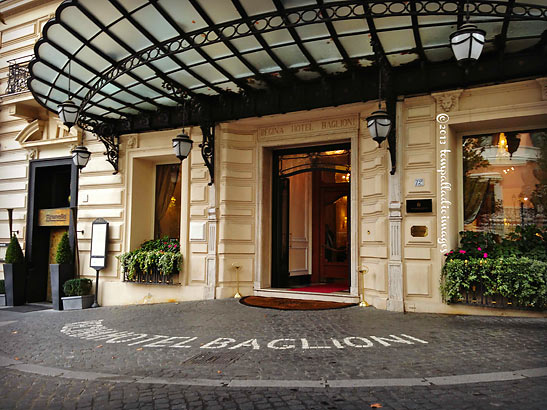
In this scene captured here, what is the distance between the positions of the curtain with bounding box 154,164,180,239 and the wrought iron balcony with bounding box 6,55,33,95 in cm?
581

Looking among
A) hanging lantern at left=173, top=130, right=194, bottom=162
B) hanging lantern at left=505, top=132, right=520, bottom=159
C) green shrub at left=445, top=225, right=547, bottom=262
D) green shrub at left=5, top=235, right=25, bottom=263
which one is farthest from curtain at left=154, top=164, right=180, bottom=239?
hanging lantern at left=505, top=132, right=520, bottom=159

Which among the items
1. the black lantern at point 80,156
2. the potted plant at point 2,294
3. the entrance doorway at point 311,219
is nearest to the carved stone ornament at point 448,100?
the entrance doorway at point 311,219

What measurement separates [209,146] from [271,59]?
319cm

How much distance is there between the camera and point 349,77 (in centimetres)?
991

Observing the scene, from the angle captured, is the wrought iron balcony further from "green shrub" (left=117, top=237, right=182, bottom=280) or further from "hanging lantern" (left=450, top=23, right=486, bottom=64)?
"hanging lantern" (left=450, top=23, right=486, bottom=64)

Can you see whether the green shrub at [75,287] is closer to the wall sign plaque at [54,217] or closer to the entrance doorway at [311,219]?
the wall sign plaque at [54,217]

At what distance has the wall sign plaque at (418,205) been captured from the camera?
29.6ft

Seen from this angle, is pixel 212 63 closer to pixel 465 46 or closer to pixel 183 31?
pixel 183 31

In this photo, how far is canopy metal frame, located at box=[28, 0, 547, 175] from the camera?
292 inches

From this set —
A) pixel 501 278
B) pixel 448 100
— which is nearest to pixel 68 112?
pixel 448 100

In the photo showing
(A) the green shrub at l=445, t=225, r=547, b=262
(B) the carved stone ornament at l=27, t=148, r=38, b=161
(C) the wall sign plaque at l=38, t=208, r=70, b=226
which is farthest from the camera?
(B) the carved stone ornament at l=27, t=148, r=38, b=161

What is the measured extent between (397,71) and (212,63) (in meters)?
4.00

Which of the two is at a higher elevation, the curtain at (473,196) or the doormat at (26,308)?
the curtain at (473,196)

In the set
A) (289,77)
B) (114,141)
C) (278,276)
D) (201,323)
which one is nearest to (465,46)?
(289,77)
